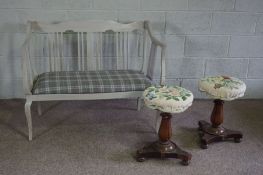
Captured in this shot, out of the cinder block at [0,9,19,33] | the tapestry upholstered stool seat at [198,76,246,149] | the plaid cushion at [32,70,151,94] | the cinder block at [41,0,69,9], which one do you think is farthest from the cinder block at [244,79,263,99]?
the cinder block at [0,9,19,33]

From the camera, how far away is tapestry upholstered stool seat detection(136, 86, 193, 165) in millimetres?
1895

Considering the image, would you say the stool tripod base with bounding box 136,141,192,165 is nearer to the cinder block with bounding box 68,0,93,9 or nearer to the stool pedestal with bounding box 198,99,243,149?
the stool pedestal with bounding box 198,99,243,149

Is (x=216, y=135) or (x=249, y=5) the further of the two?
(x=249, y=5)

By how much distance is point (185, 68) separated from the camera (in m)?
2.90

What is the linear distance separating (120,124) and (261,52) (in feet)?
4.68

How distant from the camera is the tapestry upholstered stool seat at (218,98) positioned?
83.0 inches

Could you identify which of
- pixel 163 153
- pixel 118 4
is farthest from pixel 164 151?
pixel 118 4

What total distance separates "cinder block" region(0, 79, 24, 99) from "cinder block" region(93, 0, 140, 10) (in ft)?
3.06

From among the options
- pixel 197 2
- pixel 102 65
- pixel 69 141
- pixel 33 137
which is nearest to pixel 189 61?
pixel 197 2

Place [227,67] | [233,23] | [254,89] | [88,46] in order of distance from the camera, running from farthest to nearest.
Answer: [254,89] → [227,67] → [233,23] → [88,46]

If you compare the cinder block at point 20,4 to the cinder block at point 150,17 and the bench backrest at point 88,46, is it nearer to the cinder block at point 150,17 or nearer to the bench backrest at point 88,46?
the bench backrest at point 88,46

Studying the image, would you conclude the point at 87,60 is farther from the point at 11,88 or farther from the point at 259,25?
the point at 259,25

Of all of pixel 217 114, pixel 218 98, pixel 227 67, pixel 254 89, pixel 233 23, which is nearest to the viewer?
pixel 218 98

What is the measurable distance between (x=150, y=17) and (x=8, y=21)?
1134 millimetres
